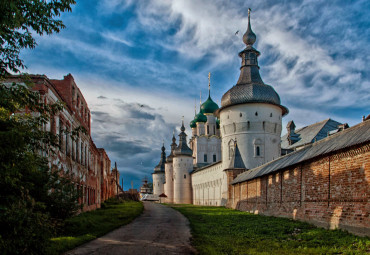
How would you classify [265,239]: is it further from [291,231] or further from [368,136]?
[368,136]

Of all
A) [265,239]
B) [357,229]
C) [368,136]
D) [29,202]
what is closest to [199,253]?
[265,239]

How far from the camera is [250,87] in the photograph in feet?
118

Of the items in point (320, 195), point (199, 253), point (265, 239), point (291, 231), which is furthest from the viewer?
point (320, 195)

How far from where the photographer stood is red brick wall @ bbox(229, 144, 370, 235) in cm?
952

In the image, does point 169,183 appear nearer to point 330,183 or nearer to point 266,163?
point 266,163

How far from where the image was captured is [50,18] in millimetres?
6504

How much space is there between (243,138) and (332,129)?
45.5 feet

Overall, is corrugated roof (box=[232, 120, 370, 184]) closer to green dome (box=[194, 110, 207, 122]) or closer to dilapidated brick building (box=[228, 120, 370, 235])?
dilapidated brick building (box=[228, 120, 370, 235])

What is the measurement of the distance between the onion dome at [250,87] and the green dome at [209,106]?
2457cm

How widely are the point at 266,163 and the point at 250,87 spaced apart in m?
16.1

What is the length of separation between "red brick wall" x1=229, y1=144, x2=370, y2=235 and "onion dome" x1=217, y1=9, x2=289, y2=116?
745 inches

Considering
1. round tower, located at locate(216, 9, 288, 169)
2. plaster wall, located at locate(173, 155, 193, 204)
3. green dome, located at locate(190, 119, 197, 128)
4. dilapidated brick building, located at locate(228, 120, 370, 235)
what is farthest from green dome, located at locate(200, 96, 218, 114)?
dilapidated brick building, located at locate(228, 120, 370, 235)

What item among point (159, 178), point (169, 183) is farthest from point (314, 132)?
point (159, 178)

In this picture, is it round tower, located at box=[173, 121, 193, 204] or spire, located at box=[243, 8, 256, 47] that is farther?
round tower, located at box=[173, 121, 193, 204]
